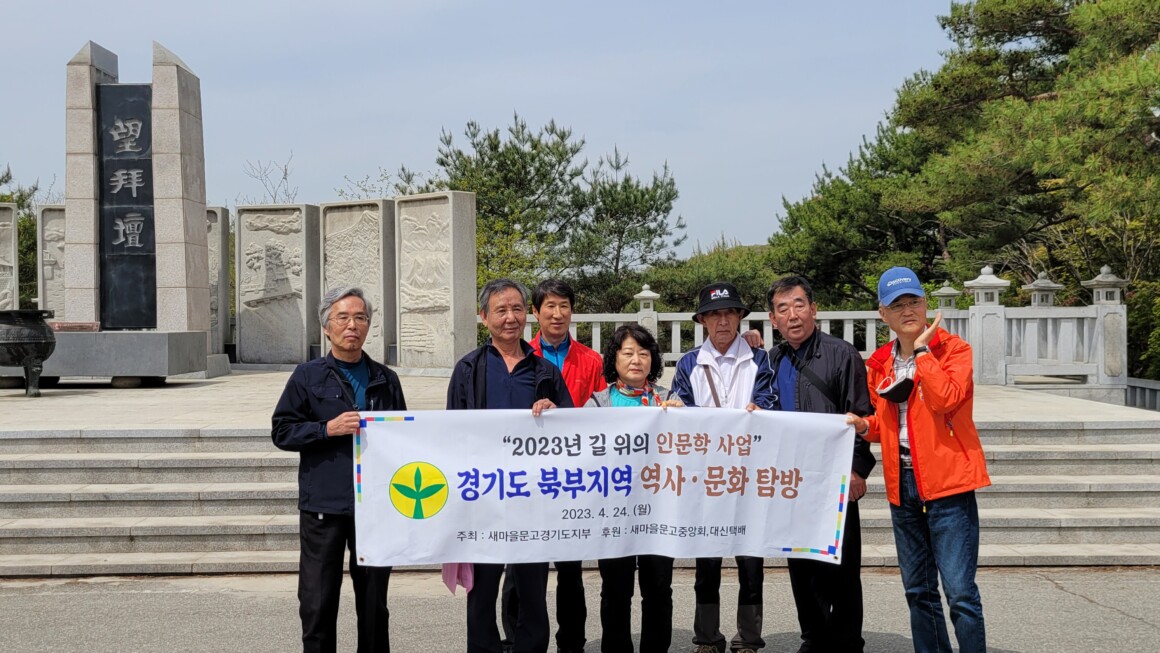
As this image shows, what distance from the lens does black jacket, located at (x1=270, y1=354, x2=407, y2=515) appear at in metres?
4.19

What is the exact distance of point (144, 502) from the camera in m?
7.41

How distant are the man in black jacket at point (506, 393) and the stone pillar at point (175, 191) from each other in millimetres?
12063

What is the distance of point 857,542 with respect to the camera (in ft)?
15.0

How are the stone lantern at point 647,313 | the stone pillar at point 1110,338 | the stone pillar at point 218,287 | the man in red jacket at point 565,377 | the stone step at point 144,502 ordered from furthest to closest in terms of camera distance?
the stone pillar at point 218,287
the stone lantern at point 647,313
the stone pillar at point 1110,338
the stone step at point 144,502
the man in red jacket at point 565,377

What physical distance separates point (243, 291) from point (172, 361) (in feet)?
14.6

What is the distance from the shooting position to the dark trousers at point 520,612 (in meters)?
4.26

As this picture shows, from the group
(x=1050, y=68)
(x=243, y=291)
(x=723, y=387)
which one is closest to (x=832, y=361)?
(x=723, y=387)

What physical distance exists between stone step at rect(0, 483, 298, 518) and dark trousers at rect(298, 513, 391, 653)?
130 inches

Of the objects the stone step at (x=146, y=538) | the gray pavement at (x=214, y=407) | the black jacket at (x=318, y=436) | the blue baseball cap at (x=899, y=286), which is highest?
the blue baseball cap at (x=899, y=286)

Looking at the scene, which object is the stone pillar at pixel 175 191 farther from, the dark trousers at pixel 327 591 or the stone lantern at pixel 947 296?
the dark trousers at pixel 327 591

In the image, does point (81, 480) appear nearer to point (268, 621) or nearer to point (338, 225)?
point (268, 621)

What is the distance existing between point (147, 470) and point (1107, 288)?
11.6m

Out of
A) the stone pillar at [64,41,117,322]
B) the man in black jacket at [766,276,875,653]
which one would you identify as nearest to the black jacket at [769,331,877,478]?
the man in black jacket at [766,276,875,653]

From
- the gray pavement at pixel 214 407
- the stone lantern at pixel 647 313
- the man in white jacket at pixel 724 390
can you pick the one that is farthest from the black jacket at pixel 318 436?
the stone lantern at pixel 647 313
